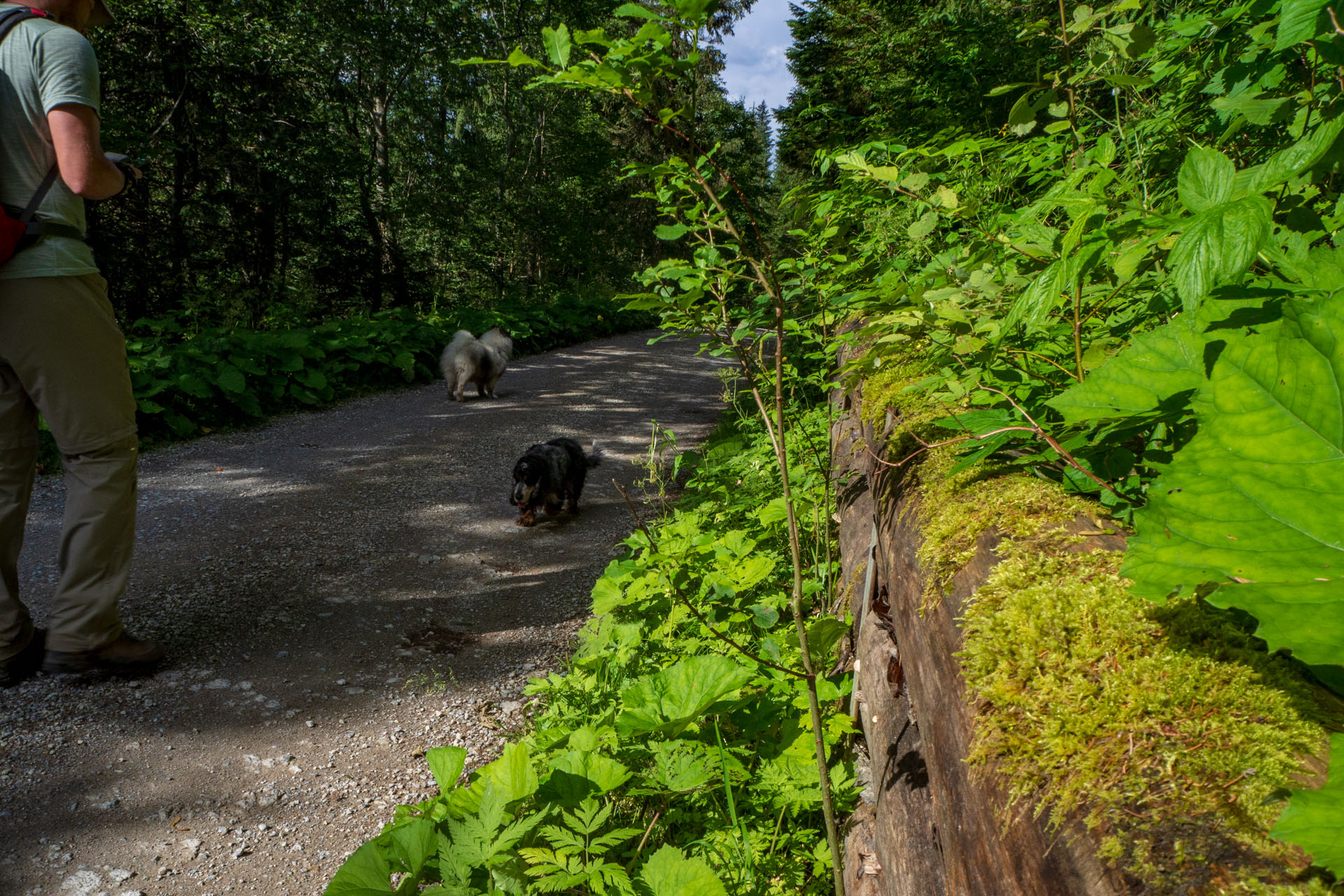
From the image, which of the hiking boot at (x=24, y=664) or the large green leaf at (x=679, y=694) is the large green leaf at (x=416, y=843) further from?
the hiking boot at (x=24, y=664)

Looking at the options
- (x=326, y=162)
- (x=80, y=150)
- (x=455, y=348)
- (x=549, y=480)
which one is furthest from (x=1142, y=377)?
(x=326, y=162)

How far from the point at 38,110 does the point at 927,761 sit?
4.04m

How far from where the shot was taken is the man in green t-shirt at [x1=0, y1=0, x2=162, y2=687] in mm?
2932

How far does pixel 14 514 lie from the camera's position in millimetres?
3191

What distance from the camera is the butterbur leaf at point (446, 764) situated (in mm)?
2012

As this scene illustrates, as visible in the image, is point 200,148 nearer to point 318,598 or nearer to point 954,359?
point 318,598

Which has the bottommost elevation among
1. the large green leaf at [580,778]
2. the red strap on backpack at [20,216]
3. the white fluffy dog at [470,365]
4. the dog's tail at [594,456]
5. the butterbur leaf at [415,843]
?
the dog's tail at [594,456]

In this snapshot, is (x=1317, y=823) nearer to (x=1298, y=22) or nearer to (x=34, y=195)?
(x=1298, y=22)

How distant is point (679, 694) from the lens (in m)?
2.07

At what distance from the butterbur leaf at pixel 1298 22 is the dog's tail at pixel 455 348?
10.2m

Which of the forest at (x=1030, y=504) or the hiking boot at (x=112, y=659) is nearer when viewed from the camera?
the forest at (x=1030, y=504)

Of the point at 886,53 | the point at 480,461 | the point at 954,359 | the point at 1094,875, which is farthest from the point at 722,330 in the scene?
the point at 886,53

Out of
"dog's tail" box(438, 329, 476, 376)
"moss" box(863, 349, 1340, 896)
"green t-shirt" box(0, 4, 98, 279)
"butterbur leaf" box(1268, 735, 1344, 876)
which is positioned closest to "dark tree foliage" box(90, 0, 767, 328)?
"dog's tail" box(438, 329, 476, 376)

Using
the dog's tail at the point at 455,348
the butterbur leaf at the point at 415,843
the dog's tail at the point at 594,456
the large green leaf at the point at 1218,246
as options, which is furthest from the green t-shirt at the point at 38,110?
the dog's tail at the point at 455,348
